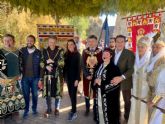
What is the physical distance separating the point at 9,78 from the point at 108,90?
204 centimetres

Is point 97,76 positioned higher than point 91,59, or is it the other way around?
point 91,59

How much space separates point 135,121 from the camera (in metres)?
6.23

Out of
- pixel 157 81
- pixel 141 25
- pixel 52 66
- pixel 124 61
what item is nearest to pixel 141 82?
pixel 157 81

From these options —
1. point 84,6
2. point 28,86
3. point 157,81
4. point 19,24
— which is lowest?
point 28,86

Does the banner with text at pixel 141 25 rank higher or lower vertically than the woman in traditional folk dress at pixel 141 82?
higher

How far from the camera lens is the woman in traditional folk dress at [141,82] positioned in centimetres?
594

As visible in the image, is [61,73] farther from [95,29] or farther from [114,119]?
[95,29]

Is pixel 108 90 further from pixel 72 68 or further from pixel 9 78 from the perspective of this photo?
pixel 9 78

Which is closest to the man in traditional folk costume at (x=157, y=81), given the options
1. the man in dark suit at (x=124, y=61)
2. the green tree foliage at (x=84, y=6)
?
the green tree foliage at (x=84, y=6)

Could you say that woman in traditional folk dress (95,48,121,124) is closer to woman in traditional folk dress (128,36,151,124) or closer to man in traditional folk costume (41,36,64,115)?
woman in traditional folk dress (128,36,151,124)

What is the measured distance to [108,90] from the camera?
6.44 meters

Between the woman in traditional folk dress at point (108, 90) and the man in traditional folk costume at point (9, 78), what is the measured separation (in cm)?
179

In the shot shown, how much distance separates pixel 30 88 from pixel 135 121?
2694mm

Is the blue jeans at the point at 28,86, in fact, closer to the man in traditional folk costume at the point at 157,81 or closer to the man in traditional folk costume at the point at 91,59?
the man in traditional folk costume at the point at 91,59
